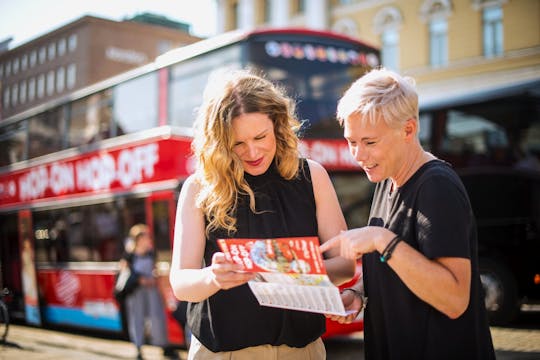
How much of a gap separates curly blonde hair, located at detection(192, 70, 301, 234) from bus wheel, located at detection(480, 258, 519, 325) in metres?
6.73

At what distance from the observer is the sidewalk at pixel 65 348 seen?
7598 millimetres

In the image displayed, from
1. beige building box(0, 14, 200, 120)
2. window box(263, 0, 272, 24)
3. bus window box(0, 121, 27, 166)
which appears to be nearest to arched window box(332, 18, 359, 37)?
window box(263, 0, 272, 24)

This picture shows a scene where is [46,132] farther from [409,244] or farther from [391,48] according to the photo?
[391,48]

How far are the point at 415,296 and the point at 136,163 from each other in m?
6.85

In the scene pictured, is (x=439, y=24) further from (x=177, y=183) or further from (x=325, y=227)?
(x=325, y=227)

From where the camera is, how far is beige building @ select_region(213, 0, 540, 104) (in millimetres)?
18391

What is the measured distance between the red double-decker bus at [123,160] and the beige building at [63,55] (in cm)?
61

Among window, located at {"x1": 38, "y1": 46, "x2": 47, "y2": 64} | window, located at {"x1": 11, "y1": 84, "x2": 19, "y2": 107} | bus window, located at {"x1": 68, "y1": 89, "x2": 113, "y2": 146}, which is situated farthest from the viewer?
window, located at {"x1": 38, "y1": 46, "x2": 47, "y2": 64}

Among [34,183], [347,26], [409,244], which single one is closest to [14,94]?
[34,183]

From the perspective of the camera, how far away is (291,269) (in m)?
1.76

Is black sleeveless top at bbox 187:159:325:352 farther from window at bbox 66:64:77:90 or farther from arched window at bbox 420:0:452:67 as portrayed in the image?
arched window at bbox 420:0:452:67

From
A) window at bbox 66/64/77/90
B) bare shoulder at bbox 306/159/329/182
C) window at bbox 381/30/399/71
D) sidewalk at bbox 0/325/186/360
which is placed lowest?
sidewalk at bbox 0/325/186/360

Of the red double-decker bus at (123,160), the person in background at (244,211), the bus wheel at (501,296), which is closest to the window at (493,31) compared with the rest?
the red double-decker bus at (123,160)

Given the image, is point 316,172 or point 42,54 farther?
point 42,54
